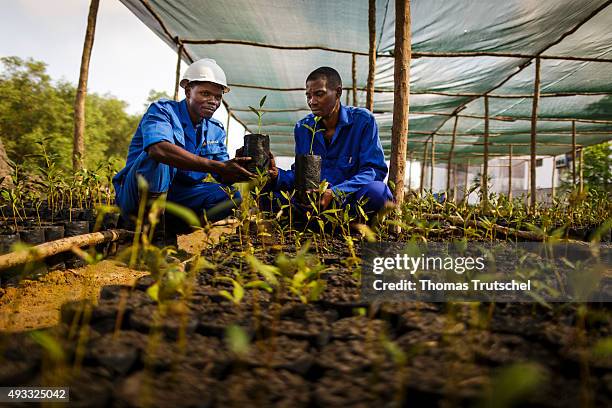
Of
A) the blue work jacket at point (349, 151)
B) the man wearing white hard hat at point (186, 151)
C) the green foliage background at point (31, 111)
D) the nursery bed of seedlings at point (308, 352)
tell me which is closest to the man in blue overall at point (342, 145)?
the blue work jacket at point (349, 151)

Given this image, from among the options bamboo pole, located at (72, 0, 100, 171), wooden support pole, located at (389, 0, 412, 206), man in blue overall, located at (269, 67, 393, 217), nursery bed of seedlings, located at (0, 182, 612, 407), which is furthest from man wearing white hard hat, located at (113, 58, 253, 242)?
bamboo pole, located at (72, 0, 100, 171)

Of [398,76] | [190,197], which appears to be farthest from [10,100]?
[398,76]

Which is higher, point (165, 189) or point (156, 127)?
point (156, 127)

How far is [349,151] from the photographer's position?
3236mm

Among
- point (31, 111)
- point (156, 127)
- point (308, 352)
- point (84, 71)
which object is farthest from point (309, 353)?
point (31, 111)

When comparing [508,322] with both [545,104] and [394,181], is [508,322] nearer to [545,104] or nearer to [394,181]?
[394,181]

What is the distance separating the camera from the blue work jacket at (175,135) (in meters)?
2.67

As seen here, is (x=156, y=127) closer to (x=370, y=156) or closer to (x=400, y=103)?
(x=370, y=156)

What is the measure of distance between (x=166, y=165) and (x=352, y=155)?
139 cm

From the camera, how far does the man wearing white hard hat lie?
259 centimetres

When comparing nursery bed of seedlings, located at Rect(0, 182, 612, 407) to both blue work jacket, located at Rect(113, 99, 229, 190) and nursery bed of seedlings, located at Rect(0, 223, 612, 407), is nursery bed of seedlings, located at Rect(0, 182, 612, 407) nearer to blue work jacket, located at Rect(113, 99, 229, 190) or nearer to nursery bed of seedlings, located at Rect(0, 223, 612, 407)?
nursery bed of seedlings, located at Rect(0, 223, 612, 407)

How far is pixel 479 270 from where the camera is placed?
1517 mm

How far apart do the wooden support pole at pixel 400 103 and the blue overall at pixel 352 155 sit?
0.11 meters

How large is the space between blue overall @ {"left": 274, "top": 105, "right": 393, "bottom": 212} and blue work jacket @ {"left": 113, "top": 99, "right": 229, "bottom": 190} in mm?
679
